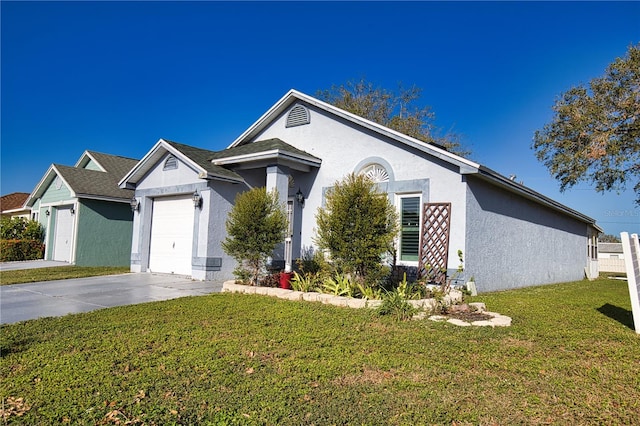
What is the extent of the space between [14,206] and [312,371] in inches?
1175

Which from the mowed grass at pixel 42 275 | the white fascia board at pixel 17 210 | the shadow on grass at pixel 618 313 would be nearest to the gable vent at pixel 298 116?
the mowed grass at pixel 42 275

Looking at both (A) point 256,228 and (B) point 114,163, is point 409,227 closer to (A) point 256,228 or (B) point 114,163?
(A) point 256,228

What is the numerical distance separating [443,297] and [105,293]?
7795mm

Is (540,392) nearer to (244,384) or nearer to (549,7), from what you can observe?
(244,384)

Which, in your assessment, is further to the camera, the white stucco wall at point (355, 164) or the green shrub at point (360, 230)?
the white stucco wall at point (355, 164)

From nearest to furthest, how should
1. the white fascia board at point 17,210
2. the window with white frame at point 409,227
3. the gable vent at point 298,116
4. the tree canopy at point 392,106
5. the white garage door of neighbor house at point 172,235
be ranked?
1. the window with white frame at point 409,227
2. the white garage door of neighbor house at point 172,235
3. the gable vent at point 298,116
4. the white fascia board at point 17,210
5. the tree canopy at point 392,106

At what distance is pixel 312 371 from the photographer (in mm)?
4289

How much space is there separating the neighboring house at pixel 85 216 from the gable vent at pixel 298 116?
921 centimetres

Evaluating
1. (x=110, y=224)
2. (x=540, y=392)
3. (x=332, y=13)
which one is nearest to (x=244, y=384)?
(x=540, y=392)

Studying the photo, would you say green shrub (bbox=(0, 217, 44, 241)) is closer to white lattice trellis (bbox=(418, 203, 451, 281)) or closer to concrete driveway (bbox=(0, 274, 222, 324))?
concrete driveway (bbox=(0, 274, 222, 324))

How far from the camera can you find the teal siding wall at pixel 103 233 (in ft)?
56.2

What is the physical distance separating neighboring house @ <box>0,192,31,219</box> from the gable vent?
679 inches

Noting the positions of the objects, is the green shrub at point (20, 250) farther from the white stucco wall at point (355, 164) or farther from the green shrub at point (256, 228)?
the green shrub at point (256, 228)

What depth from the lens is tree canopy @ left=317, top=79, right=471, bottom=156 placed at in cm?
2972
